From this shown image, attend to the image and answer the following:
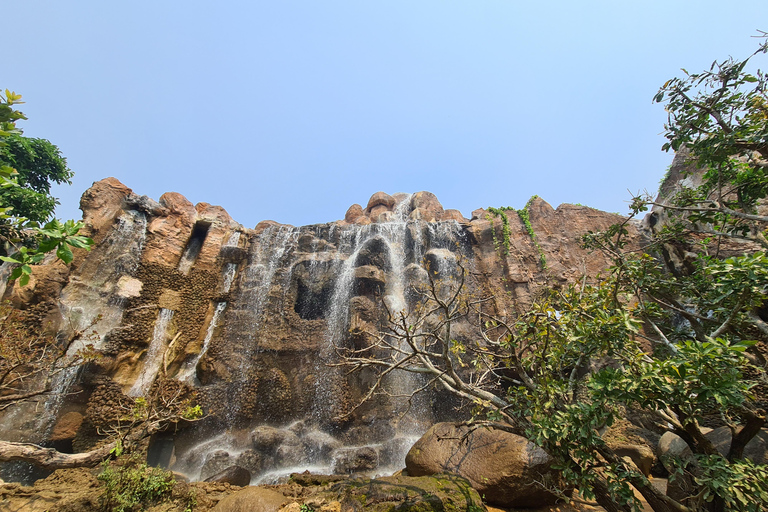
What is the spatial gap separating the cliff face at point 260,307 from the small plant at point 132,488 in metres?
4.53

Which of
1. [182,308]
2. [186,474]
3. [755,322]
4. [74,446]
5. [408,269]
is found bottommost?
[186,474]

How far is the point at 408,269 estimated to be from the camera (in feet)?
60.6

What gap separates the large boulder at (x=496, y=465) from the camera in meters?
6.93

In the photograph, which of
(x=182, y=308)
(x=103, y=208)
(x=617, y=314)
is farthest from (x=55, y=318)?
(x=617, y=314)

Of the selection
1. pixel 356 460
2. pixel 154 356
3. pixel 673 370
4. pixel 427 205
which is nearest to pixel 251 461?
pixel 356 460

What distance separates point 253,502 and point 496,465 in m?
4.74

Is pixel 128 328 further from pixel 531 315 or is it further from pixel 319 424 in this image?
pixel 531 315

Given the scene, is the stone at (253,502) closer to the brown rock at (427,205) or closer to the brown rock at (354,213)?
the brown rock at (427,205)

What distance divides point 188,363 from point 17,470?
18.9ft

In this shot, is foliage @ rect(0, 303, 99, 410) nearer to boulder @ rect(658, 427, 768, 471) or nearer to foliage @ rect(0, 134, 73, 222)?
foliage @ rect(0, 134, 73, 222)

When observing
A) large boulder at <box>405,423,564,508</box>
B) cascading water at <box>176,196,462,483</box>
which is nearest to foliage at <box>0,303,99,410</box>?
cascading water at <box>176,196,462,483</box>

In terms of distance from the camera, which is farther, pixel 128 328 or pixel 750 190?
pixel 128 328

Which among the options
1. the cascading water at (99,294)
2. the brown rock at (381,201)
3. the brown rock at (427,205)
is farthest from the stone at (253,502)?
the brown rock at (381,201)

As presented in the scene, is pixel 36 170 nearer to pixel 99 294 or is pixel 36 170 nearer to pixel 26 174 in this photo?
pixel 26 174
